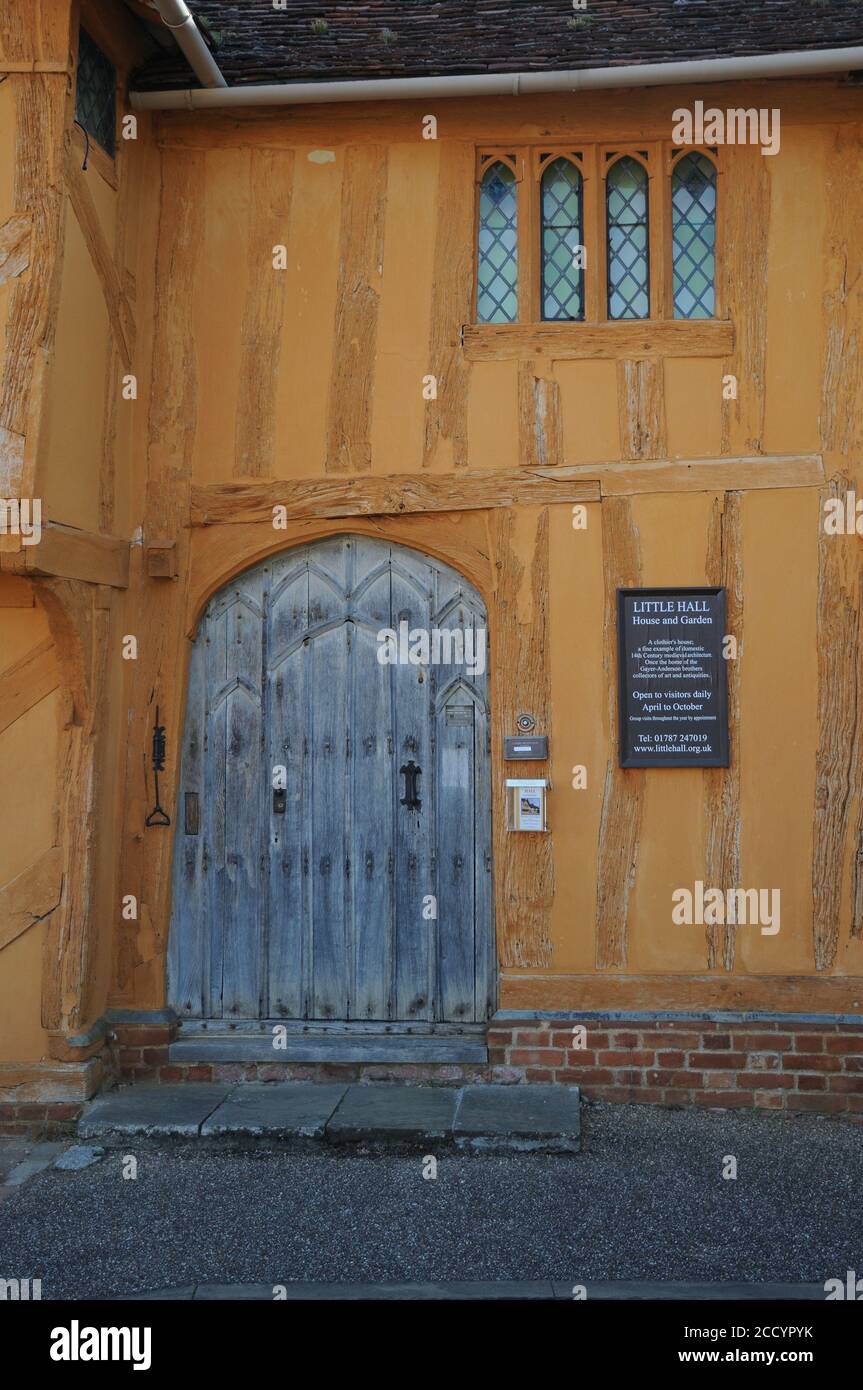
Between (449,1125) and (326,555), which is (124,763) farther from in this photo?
(449,1125)

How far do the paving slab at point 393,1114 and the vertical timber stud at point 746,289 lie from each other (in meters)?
3.51

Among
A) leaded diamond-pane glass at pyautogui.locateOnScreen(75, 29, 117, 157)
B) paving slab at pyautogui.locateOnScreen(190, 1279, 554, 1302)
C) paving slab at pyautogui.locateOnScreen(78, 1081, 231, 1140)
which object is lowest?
paving slab at pyautogui.locateOnScreen(190, 1279, 554, 1302)

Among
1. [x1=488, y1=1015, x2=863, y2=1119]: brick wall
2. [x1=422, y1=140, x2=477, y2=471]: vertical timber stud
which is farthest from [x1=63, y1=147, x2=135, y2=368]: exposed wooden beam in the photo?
[x1=488, y1=1015, x2=863, y2=1119]: brick wall

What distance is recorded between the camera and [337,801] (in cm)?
615

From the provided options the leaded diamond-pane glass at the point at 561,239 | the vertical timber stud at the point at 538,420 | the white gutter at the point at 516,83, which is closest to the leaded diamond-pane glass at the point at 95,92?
the white gutter at the point at 516,83

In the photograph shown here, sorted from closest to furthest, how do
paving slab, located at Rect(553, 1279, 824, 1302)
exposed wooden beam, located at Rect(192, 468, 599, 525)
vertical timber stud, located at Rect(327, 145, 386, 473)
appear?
paving slab, located at Rect(553, 1279, 824, 1302)
exposed wooden beam, located at Rect(192, 468, 599, 525)
vertical timber stud, located at Rect(327, 145, 386, 473)

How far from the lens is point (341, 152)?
20.3ft

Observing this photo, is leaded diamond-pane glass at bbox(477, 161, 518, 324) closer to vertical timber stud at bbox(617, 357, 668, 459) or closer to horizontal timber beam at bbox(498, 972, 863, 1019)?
vertical timber stud at bbox(617, 357, 668, 459)

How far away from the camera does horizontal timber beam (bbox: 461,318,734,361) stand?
5.95m

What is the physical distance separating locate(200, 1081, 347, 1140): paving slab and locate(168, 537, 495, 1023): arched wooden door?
0.39m

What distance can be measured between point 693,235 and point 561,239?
681mm

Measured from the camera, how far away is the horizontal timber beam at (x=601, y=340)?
595 centimetres

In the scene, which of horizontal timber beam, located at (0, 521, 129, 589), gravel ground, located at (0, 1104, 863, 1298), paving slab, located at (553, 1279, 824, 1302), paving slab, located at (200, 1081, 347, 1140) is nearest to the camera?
paving slab, located at (553, 1279, 824, 1302)

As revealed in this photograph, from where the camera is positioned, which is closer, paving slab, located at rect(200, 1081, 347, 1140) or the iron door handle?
paving slab, located at rect(200, 1081, 347, 1140)
